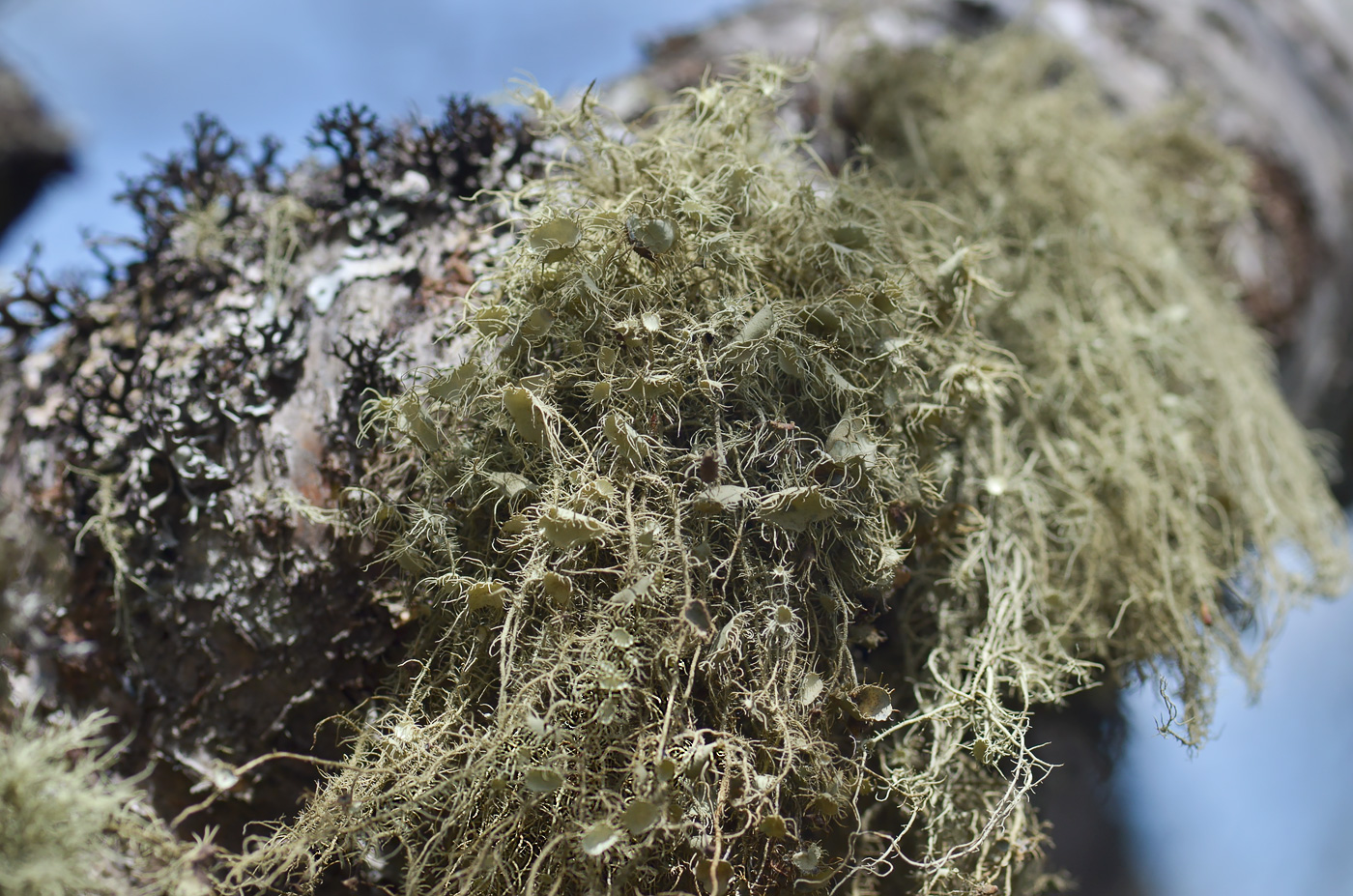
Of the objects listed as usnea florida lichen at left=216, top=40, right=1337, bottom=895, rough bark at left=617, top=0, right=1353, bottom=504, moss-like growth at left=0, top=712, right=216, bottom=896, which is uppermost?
rough bark at left=617, top=0, right=1353, bottom=504

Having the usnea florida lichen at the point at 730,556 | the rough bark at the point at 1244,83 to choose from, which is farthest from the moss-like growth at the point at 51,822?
the rough bark at the point at 1244,83

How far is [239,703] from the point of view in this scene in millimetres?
710

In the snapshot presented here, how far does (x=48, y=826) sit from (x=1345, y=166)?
213 cm

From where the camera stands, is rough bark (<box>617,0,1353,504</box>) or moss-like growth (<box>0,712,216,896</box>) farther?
rough bark (<box>617,0,1353,504</box>)

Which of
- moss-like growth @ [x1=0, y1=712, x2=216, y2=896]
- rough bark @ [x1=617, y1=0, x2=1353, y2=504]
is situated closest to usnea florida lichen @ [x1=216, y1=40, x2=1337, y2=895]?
moss-like growth @ [x1=0, y1=712, x2=216, y2=896]

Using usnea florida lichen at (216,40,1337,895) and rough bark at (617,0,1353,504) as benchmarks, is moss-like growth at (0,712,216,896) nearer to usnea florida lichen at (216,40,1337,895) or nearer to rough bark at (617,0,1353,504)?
usnea florida lichen at (216,40,1337,895)

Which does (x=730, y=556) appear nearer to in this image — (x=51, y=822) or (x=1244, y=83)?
(x=51, y=822)

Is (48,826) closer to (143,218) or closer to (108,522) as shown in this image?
(108,522)

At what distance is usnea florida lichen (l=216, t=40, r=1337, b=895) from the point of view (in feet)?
1.77

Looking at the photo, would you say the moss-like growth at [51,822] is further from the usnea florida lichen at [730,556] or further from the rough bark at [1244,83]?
the rough bark at [1244,83]

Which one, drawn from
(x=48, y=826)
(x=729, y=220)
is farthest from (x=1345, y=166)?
(x=48, y=826)

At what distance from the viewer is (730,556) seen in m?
0.57

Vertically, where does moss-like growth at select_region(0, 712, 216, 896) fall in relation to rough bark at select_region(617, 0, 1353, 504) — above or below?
below

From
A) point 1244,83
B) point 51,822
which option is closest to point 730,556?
point 51,822
